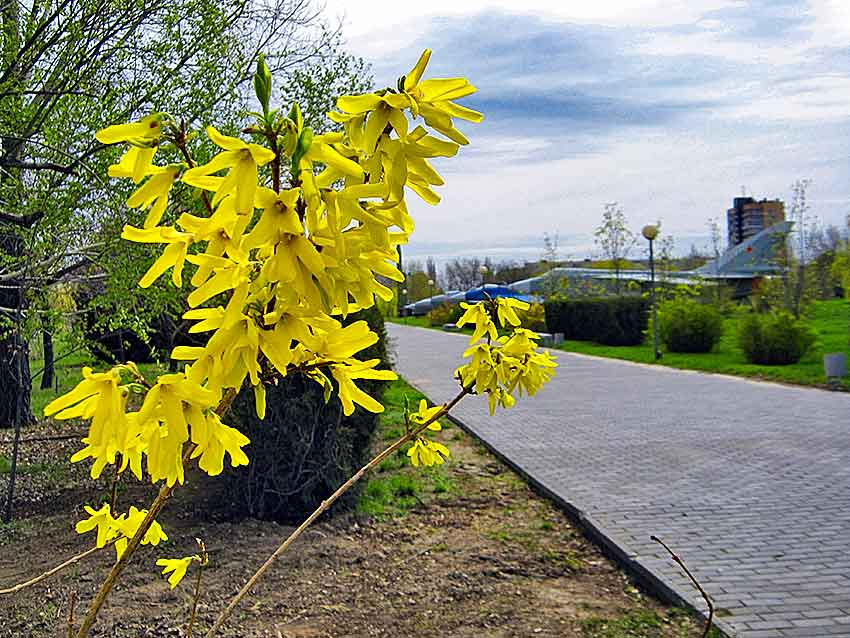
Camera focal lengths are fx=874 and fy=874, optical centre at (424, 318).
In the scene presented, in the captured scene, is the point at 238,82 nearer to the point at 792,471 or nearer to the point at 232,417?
the point at 232,417

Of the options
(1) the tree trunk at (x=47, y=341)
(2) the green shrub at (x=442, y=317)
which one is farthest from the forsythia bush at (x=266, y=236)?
(2) the green shrub at (x=442, y=317)

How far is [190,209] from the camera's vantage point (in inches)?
190

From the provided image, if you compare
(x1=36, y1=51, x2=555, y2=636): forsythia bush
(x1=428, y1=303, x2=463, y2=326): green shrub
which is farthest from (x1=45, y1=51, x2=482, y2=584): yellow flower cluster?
(x1=428, y1=303, x2=463, y2=326): green shrub

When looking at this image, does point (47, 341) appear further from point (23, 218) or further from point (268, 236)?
point (268, 236)

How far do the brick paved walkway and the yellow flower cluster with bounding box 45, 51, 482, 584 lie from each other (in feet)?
10.5

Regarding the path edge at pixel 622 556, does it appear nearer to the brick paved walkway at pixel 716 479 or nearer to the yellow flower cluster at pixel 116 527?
the brick paved walkway at pixel 716 479

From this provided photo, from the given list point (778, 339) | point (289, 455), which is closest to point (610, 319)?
point (778, 339)

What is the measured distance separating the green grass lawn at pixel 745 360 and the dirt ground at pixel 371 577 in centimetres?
854

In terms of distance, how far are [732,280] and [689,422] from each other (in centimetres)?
3056

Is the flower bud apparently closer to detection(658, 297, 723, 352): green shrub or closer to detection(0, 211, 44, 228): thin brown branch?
detection(0, 211, 44, 228): thin brown branch

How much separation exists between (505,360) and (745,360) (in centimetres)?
1583

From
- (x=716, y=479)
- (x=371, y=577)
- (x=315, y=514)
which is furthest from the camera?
(x=716, y=479)

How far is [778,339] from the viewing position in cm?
1559

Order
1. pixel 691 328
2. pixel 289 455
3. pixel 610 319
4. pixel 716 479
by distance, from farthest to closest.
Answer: pixel 610 319
pixel 691 328
pixel 716 479
pixel 289 455
